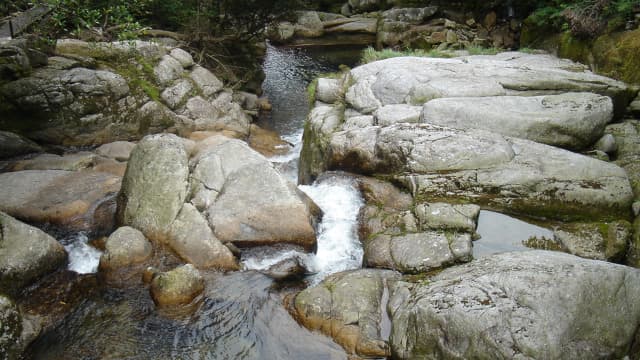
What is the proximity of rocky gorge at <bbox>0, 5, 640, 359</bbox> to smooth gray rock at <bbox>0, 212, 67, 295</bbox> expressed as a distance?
1.1 inches

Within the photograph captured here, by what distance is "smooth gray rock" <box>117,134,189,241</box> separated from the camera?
8273mm

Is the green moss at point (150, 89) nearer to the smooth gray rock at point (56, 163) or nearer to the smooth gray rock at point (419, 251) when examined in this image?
the smooth gray rock at point (56, 163)

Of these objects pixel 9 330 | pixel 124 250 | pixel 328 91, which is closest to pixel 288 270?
pixel 124 250

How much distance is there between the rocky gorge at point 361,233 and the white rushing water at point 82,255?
4cm

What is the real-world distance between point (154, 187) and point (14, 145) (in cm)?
590

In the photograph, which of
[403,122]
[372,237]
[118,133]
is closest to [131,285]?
[372,237]

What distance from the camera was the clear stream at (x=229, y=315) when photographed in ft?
20.8

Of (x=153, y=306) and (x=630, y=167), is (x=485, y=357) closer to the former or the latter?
(x=153, y=306)

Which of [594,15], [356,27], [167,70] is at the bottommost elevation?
[167,70]

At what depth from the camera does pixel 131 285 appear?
747 centimetres

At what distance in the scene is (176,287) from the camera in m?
7.11

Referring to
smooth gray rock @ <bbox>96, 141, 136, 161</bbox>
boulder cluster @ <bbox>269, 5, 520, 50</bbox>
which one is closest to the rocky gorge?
smooth gray rock @ <bbox>96, 141, 136, 161</bbox>

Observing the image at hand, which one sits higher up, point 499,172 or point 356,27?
point 356,27

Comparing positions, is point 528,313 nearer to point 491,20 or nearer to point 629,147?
point 629,147
